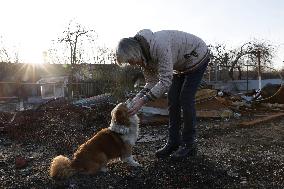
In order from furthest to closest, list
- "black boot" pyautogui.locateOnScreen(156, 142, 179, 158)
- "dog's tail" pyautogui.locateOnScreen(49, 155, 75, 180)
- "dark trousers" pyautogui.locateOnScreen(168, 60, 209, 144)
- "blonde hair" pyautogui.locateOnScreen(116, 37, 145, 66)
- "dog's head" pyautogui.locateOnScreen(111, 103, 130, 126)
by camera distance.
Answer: "black boot" pyautogui.locateOnScreen(156, 142, 179, 158) < "dark trousers" pyautogui.locateOnScreen(168, 60, 209, 144) < "dog's head" pyautogui.locateOnScreen(111, 103, 130, 126) < "dog's tail" pyautogui.locateOnScreen(49, 155, 75, 180) < "blonde hair" pyautogui.locateOnScreen(116, 37, 145, 66)

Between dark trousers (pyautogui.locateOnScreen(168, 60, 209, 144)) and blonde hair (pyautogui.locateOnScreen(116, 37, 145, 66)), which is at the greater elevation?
blonde hair (pyautogui.locateOnScreen(116, 37, 145, 66))

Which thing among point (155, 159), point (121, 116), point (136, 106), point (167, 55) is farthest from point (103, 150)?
point (167, 55)

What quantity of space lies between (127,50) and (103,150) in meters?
1.15

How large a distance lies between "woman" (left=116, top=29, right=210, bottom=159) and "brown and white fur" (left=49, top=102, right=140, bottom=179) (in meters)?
0.19

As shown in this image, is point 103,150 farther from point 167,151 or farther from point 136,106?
point 167,151

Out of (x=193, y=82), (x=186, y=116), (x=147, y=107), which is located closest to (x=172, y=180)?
(x=186, y=116)

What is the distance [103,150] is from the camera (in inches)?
A: 178

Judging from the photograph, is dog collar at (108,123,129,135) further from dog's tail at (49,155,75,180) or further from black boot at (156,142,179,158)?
black boot at (156,142,179,158)

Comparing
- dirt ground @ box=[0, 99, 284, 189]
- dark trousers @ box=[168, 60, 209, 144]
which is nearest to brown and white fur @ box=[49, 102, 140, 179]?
dirt ground @ box=[0, 99, 284, 189]


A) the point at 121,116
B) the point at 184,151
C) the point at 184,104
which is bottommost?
the point at 184,151

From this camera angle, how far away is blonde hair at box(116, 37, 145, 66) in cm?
421

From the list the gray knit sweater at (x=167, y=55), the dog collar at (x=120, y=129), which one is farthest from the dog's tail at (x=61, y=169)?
the gray knit sweater at (x=167, y=55)

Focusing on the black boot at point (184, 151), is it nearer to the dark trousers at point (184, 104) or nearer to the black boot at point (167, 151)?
the dark trousers at point (184, 104)

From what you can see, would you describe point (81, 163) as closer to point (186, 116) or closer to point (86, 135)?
point (186, 116)
